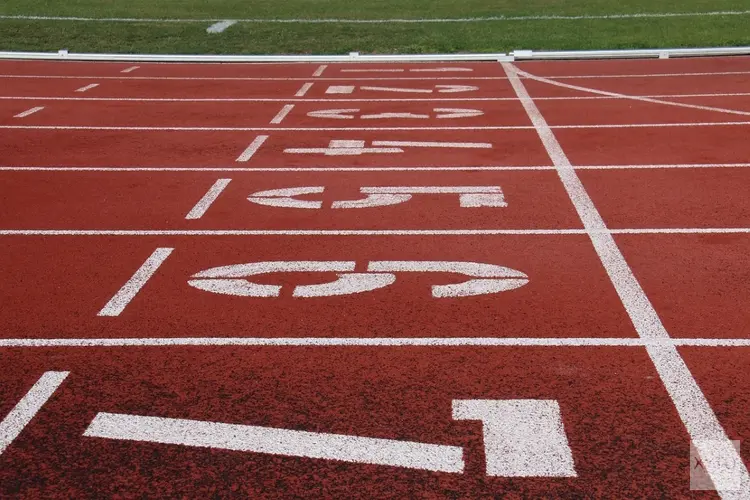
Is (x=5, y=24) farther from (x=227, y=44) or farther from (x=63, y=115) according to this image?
(x=63, y=115)

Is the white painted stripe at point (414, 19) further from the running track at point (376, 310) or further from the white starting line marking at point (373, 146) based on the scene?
the white starting line marking at point (373, 146)

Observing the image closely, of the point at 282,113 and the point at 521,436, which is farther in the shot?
the point at 282,113

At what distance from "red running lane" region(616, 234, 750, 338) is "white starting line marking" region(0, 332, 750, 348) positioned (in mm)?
162

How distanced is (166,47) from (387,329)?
17204 mm

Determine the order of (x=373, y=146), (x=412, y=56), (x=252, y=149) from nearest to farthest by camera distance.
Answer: (x=252, y=149) < (x=373, y=146) < (x=412, y=56)

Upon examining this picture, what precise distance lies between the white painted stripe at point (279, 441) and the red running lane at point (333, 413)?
0.05m

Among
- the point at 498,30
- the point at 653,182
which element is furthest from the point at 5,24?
the point at 653,182

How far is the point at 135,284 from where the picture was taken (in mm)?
6703

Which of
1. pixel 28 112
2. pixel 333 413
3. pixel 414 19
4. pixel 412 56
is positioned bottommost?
pixel 412 56

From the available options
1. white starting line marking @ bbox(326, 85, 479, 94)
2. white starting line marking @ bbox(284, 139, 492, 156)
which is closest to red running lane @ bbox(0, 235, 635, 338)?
white starting line marking @ bbox(284, 139, 492, 156)

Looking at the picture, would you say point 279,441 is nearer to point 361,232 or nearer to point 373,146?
point 361,232

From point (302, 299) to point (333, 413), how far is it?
1.64 m

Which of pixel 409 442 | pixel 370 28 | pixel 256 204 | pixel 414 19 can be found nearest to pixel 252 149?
pixel 256 204

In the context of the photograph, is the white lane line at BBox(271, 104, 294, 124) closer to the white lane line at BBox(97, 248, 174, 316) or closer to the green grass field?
the white lane line at BBox(97, 248, 174, 316)
